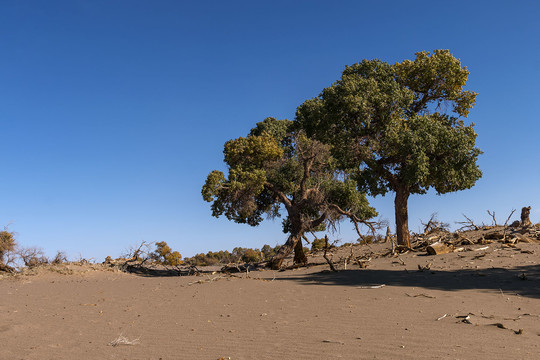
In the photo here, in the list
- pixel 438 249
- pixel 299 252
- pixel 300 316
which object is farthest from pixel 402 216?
pixel 300 316

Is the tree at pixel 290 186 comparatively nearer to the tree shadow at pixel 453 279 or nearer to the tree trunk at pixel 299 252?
the tree trunk at pixel 299 252

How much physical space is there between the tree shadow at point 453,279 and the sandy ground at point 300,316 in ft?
0.12

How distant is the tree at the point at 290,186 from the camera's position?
22297mm

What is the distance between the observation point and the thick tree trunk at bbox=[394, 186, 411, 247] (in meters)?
23.0

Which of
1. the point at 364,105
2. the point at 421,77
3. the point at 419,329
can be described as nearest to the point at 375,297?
the point at 419,329

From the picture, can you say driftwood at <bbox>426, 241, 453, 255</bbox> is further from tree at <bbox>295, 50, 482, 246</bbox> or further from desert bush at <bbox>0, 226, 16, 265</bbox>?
desert bush at <bbox>0, 226, 16, 265</bbox>

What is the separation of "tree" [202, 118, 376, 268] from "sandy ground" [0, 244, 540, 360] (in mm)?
6693

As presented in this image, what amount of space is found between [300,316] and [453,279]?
6622 mm

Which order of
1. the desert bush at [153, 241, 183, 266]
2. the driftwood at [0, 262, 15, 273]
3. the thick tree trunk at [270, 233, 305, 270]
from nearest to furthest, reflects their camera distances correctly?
the driftwood at [0, 262, 15, 273], the thick tree trunk at [270, 233, 305, 270], the desert bush at [153, 241, 183, 266]

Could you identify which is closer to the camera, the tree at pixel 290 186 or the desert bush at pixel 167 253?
the tree at pixel 290 186

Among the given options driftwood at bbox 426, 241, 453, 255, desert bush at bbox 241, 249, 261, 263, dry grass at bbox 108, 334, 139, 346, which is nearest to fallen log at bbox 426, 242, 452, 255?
driftwood at bbox 426, 241, 453, 255

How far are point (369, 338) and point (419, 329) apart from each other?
110 cm

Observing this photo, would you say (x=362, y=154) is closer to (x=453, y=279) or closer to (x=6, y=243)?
(x=453, y=279)

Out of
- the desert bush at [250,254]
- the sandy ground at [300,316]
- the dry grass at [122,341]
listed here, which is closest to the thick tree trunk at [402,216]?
the sandy ground at [300,316]
